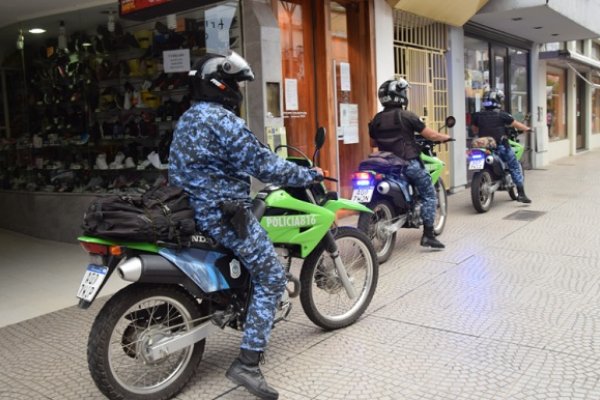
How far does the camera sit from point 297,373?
368 centimetres

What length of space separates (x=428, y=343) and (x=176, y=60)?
493 cm

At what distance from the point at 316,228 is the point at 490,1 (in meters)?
8.98

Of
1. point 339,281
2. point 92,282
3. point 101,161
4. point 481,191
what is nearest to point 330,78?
point 481,191

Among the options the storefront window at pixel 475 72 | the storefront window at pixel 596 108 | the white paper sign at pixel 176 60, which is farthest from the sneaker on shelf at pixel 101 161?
the storefront window at pixel 596 108

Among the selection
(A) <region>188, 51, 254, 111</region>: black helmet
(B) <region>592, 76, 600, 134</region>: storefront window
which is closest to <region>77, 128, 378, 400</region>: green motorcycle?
(A) <region>188, 51, 254, 111</region>: black helmet

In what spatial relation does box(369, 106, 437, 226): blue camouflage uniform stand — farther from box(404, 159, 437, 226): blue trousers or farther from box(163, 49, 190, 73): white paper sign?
box(163, 49, 190, 73): white paper sign

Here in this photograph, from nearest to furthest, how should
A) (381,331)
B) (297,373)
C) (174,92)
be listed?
(297,373) → (381,331) → (174,92)

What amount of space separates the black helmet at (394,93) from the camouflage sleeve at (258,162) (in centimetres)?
335

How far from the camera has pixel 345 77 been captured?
30.1 feet

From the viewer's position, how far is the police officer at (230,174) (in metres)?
3.24

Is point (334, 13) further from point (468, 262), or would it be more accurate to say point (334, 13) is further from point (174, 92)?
point (468, 262)

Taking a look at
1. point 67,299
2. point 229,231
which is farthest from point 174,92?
point 229,231

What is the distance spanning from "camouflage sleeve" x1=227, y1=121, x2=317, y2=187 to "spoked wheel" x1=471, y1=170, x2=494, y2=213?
20.2ft

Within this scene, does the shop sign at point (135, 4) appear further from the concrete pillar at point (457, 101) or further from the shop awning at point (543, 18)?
the shop awning at point (543, 18)
